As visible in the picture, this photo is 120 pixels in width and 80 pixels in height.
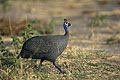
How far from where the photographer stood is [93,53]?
7.27 meters

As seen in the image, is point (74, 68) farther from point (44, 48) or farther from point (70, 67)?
point (44, 48)

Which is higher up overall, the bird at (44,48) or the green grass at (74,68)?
the bird at (44,48)

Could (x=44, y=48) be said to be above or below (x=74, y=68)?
above

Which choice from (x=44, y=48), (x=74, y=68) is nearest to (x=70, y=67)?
(x=74, y=68)

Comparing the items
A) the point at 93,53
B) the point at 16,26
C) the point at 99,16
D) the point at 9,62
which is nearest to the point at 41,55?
the point at 9,62

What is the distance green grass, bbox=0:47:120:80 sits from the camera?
209 inches

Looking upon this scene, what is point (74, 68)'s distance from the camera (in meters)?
5.98

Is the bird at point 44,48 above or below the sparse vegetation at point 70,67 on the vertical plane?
above

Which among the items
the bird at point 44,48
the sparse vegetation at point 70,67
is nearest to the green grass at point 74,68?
the sparse vegetation at point 70,67

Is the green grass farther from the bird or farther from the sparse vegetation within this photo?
the bird

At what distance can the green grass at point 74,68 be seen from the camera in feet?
17.4

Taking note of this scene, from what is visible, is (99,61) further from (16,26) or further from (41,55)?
(16,26)

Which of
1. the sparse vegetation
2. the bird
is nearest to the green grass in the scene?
the sparse vegetation

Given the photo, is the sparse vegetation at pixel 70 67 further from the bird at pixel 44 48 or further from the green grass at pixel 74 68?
the bird at pixel 44 48
